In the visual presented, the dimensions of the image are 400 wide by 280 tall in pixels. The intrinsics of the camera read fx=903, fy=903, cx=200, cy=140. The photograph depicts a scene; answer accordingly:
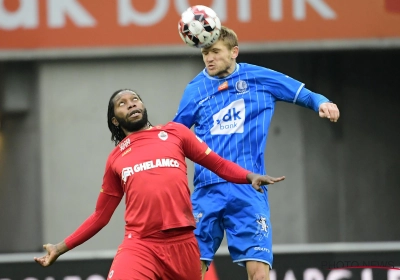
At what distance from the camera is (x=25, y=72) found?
9.60m

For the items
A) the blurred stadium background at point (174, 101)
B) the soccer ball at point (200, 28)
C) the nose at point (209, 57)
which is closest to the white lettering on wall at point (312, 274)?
the blurred stadium background at point (174, 101)

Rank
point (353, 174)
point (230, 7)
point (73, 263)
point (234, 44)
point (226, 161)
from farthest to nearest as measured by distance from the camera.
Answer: point (353, 174) → point (230, 7) → point (73, 263) → point (234, 44) → point (226, 161)

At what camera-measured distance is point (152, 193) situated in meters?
5.63

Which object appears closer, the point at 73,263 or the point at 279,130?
the point at 73,263

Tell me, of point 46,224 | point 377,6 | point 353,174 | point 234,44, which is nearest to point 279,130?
point 353,174

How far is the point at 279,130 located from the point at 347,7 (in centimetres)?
151

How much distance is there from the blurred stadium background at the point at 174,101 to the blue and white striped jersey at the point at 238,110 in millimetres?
2964

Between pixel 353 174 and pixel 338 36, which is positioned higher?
pixel 338 36

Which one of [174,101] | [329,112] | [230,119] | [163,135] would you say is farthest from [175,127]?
[174,101]

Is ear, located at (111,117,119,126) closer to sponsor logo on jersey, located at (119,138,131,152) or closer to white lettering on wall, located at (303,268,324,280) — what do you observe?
sponsor logo on jersey, located at (119,138,131,152)

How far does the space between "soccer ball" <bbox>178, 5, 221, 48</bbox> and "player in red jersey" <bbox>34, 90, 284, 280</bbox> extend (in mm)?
633

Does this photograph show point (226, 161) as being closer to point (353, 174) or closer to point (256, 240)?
point (256, 240)

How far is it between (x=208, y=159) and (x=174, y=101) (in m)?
3.70

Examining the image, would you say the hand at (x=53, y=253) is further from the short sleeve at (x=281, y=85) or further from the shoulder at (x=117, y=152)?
the short sleeve at (x=281, y=85)
